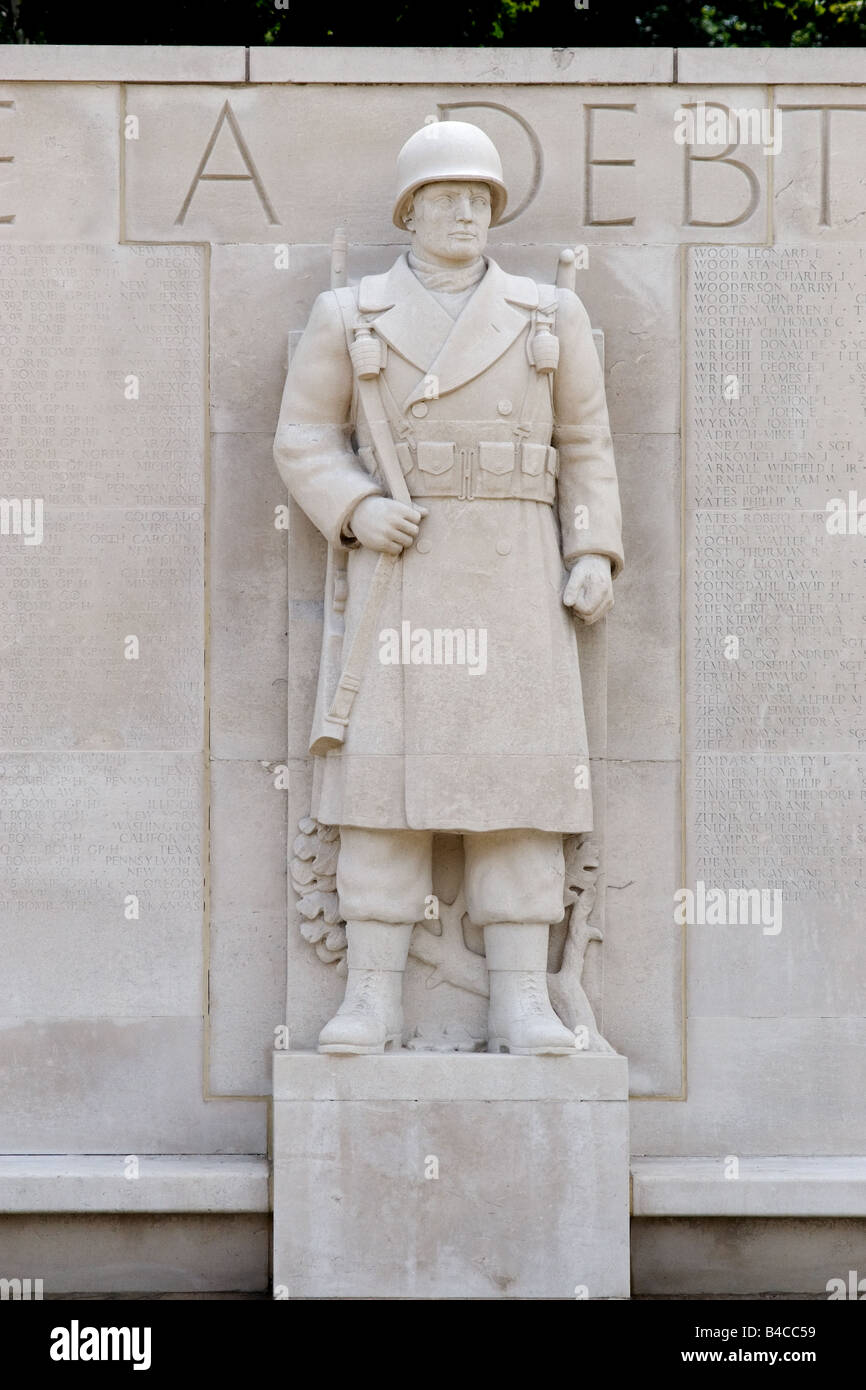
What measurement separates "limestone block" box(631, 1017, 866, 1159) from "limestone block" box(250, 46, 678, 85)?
4.54 metres

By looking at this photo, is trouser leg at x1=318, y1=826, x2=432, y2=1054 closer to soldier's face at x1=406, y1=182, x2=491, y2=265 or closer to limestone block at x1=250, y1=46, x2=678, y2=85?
soldier's face at x1=406, y1=182, x2=491, y2=265

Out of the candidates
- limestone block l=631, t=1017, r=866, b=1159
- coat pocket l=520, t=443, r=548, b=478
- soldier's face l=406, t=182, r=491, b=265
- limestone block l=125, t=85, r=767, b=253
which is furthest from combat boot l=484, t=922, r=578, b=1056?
limestone block l=125, t=85, r=767, b=253

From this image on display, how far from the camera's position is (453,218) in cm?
904

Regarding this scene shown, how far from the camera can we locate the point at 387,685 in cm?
898

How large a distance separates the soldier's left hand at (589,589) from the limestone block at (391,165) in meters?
1.68

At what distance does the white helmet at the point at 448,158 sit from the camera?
8.91 m

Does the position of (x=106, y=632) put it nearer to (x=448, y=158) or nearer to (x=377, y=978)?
(x=377, y=978)

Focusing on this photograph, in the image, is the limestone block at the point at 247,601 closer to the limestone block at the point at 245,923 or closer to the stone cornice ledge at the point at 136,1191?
the limestone block at the point at 245,923

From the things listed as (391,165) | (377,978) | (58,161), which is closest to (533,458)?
(391,165)

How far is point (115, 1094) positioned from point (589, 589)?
10.6ft

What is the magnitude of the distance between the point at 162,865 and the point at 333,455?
2.10 metres

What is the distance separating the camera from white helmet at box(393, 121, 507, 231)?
29.2ft

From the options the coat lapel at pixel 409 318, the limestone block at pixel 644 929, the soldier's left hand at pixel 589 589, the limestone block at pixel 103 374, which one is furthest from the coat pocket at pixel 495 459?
the limestone block at pixel 644 929

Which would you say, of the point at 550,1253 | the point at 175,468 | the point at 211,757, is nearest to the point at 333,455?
the point at 175,468
